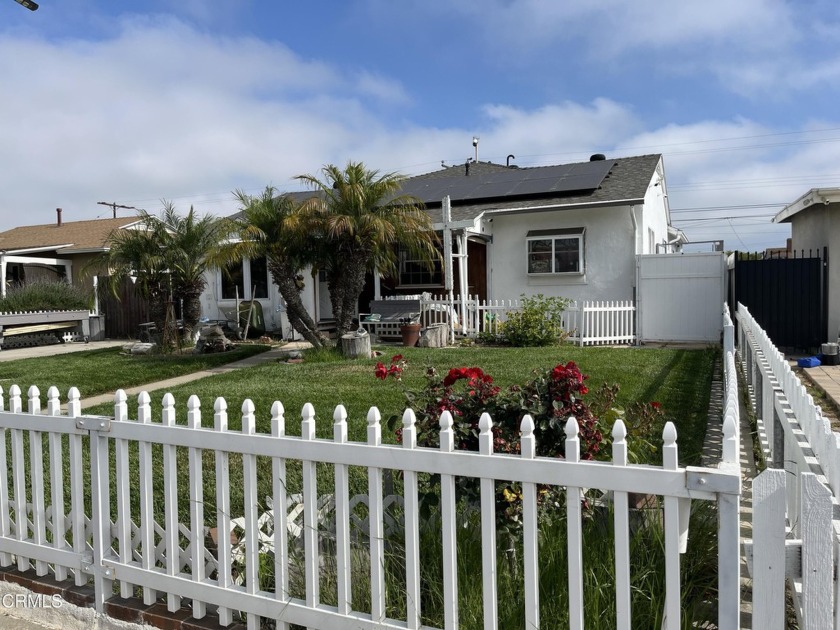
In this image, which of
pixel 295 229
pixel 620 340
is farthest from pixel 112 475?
pixel 620 340

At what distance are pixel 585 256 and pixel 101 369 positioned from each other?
1093 centimetres

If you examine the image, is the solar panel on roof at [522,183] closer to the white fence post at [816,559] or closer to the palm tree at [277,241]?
the palm tree at [277,241]

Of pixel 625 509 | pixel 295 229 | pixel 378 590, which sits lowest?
pixel 378 590

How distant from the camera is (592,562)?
2662mm

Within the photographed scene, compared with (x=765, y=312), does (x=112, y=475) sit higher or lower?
lower

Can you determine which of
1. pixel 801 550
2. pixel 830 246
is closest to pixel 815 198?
pixel 830 246

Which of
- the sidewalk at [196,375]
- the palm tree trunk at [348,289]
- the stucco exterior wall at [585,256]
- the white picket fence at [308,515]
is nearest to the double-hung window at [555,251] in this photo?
the stucco exterior wall at [585,256]

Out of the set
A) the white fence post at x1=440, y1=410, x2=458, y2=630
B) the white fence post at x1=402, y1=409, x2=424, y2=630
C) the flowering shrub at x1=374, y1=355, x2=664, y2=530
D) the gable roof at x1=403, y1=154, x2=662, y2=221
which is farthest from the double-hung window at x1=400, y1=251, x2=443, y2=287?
the white fence post at x1=440, y1=410, x2=458, y2=630

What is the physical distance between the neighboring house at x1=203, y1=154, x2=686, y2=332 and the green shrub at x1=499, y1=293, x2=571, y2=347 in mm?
1752

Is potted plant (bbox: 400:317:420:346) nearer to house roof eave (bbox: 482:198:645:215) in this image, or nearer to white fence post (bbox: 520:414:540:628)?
house roof eave (bbox: 482:198:645:215)

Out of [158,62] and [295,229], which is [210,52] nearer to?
[158,62]

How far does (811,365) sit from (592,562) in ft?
29.8

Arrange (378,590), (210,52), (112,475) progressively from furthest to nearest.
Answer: (210,52)
(112,475)
(378,590)

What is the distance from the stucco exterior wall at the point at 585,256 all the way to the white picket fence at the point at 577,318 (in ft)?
2.94
